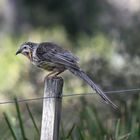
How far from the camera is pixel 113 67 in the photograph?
43.8 ft

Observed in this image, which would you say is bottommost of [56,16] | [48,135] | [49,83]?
[48,135]

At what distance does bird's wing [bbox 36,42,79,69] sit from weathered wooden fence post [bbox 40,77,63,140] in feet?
3.64

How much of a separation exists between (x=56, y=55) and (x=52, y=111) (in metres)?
1.46

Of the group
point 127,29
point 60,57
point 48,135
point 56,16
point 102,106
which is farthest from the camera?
point 56,16

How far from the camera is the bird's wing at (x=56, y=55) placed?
779 cm

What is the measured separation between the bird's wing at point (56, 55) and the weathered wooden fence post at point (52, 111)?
111 centimetres

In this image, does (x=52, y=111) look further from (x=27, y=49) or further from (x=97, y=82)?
(x=97, y=82)

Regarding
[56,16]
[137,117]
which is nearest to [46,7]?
[56,16]

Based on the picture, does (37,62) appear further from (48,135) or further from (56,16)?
(56,16)

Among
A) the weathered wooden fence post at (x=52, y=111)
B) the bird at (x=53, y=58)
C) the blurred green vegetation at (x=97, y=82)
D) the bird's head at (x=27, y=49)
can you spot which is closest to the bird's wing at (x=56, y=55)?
the bird at (x=53, y=58)

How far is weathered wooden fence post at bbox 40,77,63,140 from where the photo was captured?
653cm

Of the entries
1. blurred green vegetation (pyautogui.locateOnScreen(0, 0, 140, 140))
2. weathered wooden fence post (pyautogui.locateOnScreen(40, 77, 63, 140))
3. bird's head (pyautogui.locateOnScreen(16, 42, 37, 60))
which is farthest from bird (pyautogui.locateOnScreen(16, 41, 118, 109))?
weathered wooden fence post (pyautogui.locateOnScreen(40, 77, 63, 140))

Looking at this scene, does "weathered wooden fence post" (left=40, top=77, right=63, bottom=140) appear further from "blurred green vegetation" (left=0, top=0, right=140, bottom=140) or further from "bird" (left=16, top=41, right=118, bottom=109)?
"bird" (left=16, top=41, right=118, bottom=109)

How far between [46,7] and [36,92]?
23.9 meters
